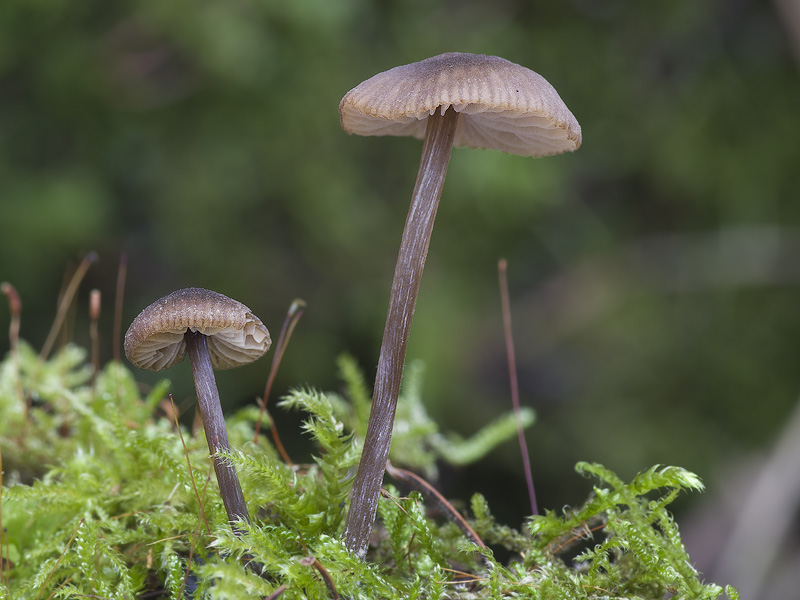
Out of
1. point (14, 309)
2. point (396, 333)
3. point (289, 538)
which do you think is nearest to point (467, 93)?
point (396, 333)

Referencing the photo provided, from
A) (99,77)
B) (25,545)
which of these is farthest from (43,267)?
(25,545)

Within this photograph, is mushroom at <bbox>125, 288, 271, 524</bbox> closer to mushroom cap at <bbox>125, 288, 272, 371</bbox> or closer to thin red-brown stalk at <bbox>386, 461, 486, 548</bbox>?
mushroom cap at <bbox>125, 288, 272, 371</bbox>

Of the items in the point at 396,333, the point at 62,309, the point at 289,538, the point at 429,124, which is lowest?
the point at 289,538

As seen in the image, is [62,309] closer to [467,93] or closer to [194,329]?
[194,329]

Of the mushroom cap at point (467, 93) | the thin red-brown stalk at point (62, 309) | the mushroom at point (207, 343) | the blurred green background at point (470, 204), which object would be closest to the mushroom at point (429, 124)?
the mushroom cap at point (467, 93)

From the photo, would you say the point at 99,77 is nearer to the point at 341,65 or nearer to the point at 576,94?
the point at 341,65

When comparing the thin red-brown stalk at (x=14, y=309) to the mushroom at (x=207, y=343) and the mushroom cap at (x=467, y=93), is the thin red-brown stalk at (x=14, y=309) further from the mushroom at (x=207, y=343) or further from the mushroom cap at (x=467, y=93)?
the mushroom cap at (x=467, y=93)
